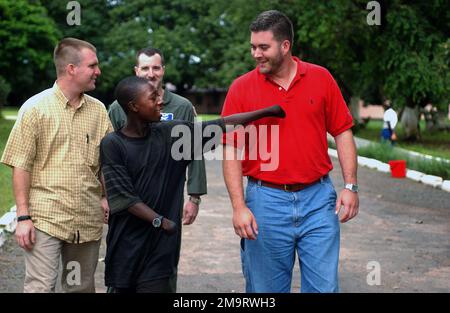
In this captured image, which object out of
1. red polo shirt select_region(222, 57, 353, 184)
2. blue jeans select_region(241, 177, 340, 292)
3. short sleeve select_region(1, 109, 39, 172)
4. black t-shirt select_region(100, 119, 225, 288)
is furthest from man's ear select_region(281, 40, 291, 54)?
short sleeve select_region(1, 109, 39, 172)

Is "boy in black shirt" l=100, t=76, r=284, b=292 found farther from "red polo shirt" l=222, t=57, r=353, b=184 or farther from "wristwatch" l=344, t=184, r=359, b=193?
"wristwatch" l=344, t=184, r=359, b=193

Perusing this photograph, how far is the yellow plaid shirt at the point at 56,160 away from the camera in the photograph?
4.97m

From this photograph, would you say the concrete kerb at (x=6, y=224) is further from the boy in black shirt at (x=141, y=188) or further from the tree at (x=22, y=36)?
the tree at (x=22, y=36)

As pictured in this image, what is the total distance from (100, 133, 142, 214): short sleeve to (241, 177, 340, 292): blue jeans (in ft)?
Result: 2.66

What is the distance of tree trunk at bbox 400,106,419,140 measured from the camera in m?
31.6

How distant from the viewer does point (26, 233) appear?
4930 millimetres

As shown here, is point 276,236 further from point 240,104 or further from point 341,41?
point 341,41

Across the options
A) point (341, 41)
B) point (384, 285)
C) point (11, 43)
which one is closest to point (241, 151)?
point (384, 285)

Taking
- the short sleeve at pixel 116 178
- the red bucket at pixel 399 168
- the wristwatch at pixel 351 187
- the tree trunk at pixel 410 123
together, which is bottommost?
the tree trunk at pixel 410 123

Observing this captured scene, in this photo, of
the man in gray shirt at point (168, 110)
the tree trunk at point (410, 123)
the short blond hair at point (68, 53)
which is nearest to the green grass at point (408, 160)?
the tree trunk at point (410, 123)

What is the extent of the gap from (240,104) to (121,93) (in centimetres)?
71

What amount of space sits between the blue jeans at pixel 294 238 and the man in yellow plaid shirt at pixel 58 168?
3.38ft
